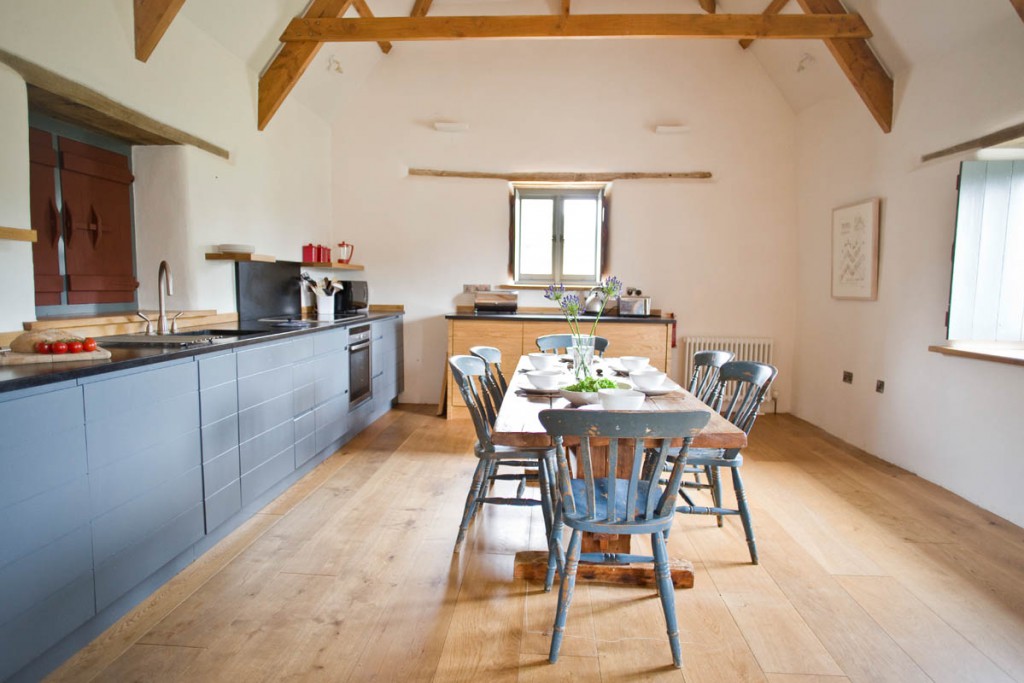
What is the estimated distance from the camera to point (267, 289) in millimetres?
4492

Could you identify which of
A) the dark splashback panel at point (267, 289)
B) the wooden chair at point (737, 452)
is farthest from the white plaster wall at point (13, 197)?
the wooden chair at point (737, 452)

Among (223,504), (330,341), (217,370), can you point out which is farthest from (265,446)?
(330,341)

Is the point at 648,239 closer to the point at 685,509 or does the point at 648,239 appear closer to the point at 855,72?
the point at 855,72

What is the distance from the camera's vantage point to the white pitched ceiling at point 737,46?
337 centimetres

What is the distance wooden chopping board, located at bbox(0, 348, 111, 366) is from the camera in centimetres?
195

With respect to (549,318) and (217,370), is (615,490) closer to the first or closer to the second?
(217,370)

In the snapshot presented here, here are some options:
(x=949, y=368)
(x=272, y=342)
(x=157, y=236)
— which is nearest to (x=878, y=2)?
(x=949, y=368)

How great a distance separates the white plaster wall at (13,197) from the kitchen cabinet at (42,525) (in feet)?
3.46

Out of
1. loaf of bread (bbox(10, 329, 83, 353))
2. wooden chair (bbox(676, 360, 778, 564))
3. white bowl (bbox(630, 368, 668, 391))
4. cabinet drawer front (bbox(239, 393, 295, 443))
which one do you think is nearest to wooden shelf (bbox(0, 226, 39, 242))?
loaf of bread (bbox(10, 329, 83, 353))

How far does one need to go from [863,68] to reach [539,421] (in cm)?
384

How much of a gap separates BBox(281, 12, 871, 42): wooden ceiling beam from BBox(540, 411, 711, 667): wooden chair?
333 centimetres

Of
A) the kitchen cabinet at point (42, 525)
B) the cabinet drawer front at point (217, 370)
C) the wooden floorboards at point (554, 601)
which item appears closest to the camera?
the kitchen cabinet at point (42, 525)

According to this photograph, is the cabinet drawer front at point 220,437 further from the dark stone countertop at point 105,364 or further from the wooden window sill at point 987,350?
the wooden window sill at point 987,350

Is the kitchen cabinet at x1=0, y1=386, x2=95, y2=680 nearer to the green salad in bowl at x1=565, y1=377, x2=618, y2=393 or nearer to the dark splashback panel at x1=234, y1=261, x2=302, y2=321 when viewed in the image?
the green salad in bowl at x1=565, y1=377, x2=618, y2=393
